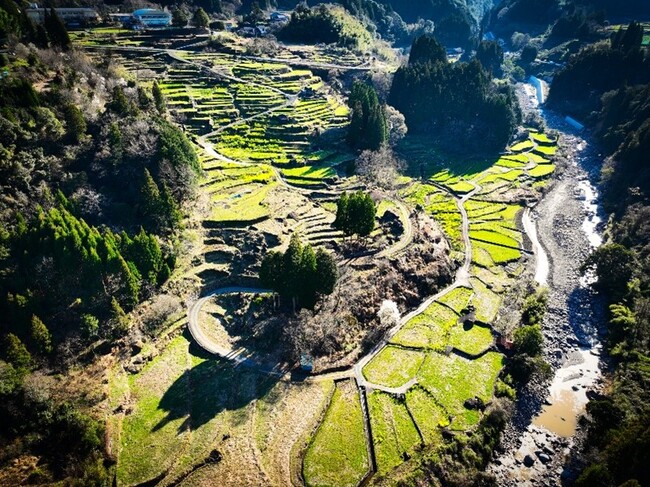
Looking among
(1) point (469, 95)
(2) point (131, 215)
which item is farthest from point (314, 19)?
(2) point (131, 215)

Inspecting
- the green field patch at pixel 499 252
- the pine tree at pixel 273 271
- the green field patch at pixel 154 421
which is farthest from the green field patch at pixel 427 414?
the green field patch at pixel 499 252

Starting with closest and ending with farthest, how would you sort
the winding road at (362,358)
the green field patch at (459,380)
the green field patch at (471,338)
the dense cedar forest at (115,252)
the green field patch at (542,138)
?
1. the dense cedar forest at (115,252)
2. the green field patch at (459,380)
3. the winding road at (362,358)
4. the green field patch at (471,338)
5. the green field patch at (542,138)

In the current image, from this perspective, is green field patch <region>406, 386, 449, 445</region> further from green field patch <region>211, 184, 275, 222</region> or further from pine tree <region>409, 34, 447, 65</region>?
pine tree <region>409, 34, 447, 65</region>

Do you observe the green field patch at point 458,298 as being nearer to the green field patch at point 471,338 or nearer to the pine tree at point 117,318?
the green field patch at point 471,338

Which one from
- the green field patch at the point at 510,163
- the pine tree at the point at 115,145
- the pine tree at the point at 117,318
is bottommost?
the green field patch at the point at 510,163

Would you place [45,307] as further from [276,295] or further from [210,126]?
[210,126]

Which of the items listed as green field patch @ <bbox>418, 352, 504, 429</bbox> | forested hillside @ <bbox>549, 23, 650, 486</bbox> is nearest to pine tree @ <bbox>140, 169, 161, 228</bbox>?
green field patch @ <bbox>418, 352, 504, 429</bbox>
